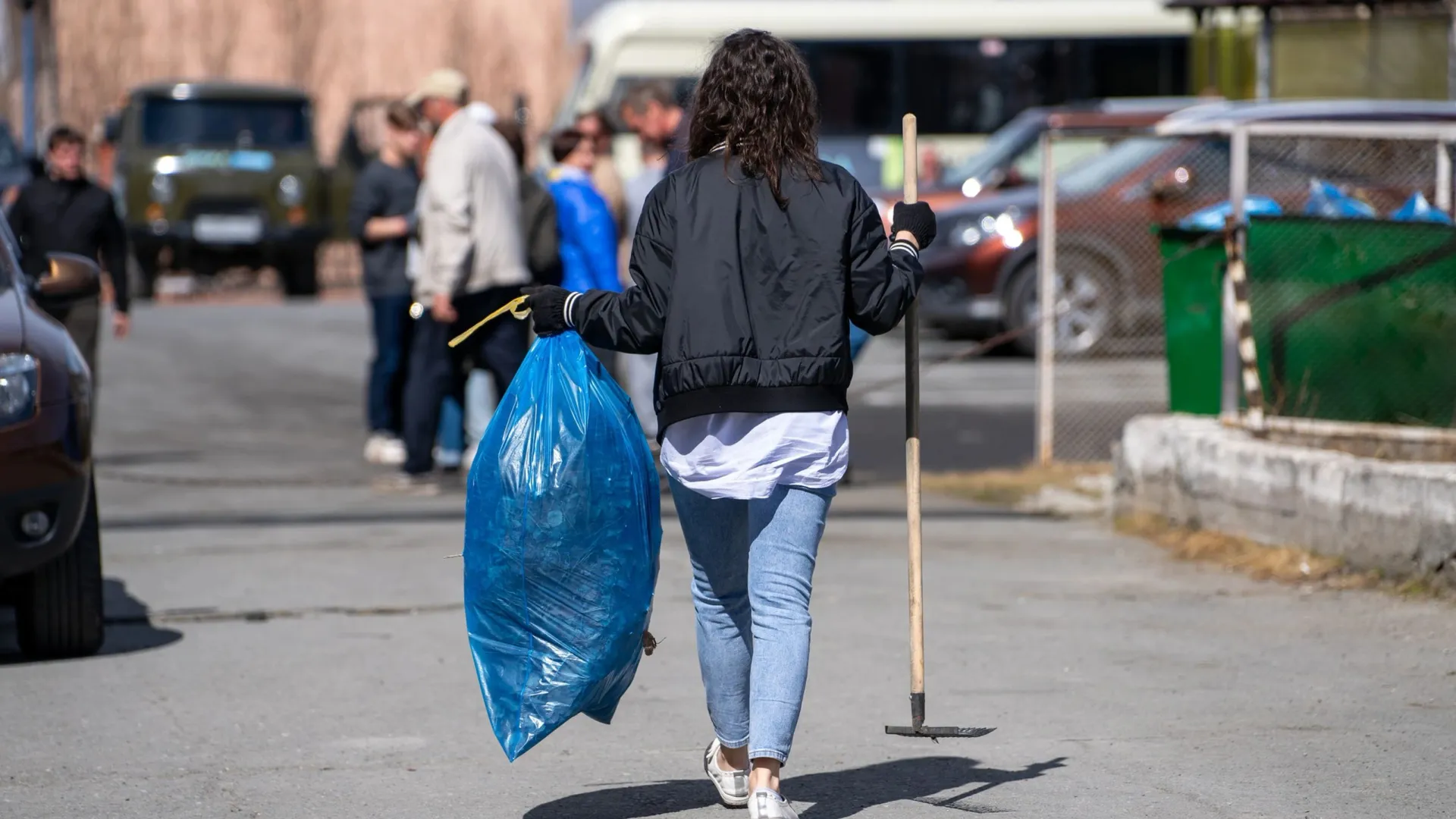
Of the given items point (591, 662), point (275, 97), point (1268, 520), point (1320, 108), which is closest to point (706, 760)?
point (591, 662)

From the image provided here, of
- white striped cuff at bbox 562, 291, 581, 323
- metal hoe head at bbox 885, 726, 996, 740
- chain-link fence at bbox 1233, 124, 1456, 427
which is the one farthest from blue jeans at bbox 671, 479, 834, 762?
chain-link fence at bbox 1233, 124, 1456, 427

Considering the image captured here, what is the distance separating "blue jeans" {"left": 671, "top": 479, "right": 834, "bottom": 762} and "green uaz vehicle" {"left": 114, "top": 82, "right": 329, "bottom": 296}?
20.2m

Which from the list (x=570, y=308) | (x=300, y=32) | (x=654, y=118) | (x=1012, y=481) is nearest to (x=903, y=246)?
(x=570, y=308)

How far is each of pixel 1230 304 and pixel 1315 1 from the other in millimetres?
9373

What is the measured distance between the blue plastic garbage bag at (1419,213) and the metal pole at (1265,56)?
863 centimetres

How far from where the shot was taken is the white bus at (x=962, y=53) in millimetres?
24734

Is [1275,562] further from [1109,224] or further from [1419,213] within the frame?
[1109,224]

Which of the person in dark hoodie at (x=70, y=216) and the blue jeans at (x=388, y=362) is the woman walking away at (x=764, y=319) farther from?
the person in dark hoodie at (x=70, y=216)

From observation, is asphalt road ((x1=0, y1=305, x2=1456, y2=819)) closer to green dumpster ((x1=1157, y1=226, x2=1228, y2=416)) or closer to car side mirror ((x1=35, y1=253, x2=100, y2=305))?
green dumpster ((x1=1157, y1=226, x2=1228, y2=416))

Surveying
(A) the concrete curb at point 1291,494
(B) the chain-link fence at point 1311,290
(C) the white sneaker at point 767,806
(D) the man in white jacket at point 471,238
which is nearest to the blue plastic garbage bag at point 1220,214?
(B) the chain-link fence at point 1311,290

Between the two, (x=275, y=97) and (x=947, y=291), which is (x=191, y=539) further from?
(x=275, y=97)

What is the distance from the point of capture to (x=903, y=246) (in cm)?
473

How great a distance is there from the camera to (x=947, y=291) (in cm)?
1739

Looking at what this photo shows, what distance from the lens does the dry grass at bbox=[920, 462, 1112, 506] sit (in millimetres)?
10500
